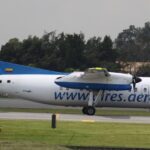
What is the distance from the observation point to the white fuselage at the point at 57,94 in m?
36.4

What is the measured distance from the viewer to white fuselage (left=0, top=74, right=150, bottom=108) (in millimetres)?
36406

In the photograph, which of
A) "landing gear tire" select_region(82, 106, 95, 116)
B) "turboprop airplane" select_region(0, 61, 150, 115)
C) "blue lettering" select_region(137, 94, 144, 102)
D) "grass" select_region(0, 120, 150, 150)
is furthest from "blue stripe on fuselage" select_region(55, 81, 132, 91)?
"grass" select_region(0, 120, 150, 150)

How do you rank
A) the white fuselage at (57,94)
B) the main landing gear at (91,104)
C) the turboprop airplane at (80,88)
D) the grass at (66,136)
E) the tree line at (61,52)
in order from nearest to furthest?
the grass at (66,136), the turboprop airplane at (80,88), the main landing gear at (91,104), the white fuselage at (57,94), the tree line at (61,52)

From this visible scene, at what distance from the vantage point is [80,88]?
36094 mm

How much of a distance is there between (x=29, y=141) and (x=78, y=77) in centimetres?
1791

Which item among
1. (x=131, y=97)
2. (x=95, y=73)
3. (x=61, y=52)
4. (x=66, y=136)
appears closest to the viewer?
(x=66, y=136)

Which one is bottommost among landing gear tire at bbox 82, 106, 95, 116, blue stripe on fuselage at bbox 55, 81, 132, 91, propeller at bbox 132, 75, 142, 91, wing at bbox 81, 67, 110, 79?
landing gear tire at bbox 82, 106, 95, 116

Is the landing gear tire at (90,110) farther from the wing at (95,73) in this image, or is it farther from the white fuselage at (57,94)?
the wing at (95,73)

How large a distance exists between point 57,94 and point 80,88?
156cm

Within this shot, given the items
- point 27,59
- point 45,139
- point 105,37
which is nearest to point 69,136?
point 45,139

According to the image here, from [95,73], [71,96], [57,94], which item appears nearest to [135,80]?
[95,73]

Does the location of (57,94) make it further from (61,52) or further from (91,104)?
(61,52)

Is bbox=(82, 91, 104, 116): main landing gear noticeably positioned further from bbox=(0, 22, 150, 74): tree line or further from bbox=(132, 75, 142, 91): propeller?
bbox=(0, 22, 150, 74): tree line

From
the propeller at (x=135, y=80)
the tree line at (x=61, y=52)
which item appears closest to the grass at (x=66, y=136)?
the propeller at (x=135, y=80)
